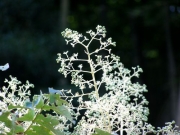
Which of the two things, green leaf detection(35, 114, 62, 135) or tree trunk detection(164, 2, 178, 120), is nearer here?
green leaf detection(35, 114, 62, 135)

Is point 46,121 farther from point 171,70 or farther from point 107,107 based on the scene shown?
point 171,70

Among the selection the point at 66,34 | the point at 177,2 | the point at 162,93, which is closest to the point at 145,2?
the point at 177,2

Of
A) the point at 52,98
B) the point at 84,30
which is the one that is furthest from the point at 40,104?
the point at 84,30

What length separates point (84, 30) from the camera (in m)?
4.53

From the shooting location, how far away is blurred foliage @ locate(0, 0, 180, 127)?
370 centimetres

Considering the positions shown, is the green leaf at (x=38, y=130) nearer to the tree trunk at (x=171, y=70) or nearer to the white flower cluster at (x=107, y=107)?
the white flower cluster at (x=107, y=107)

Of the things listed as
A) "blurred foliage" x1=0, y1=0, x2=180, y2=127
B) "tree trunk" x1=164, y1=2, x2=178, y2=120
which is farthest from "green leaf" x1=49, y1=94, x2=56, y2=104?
"tree trunk" x1=164, y1=2, x2=178, y2=120

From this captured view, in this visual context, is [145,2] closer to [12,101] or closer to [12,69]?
[12,69]

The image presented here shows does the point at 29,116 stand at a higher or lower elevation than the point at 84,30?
lower

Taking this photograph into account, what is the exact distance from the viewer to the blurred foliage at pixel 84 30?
12.1 ft

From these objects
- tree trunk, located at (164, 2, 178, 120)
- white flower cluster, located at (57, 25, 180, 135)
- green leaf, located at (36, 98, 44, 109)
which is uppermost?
tree trunk, located at (164, 2, 178, 120)

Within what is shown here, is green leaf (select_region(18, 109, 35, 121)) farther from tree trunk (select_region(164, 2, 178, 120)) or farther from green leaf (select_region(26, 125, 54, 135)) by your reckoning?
tree trunk (select_region(164, 2, 178, 120))

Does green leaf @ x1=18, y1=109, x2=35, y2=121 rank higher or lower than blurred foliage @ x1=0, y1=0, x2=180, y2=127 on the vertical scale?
lower

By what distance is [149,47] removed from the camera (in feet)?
16.2
